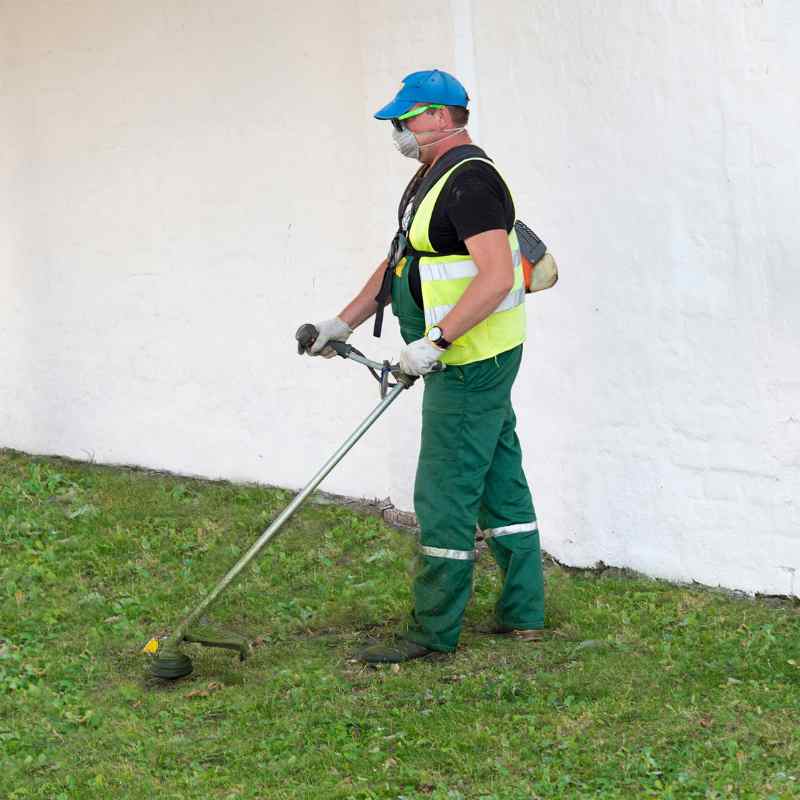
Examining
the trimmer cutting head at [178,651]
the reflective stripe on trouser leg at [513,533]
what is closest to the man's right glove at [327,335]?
the reflective stripe on trouser leg at [513,533]

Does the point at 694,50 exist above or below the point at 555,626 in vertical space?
above

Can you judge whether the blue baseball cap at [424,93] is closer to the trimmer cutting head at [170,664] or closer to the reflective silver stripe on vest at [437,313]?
the reflective silver stripe on vest at [437,313]

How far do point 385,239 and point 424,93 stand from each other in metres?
1.64

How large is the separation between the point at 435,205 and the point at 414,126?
30 centimetres

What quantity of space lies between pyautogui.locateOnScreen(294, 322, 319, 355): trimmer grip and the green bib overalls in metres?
0.29

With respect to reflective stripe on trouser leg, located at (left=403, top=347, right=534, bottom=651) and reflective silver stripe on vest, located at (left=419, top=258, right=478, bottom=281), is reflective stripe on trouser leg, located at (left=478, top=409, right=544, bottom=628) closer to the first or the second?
reflective stripe on trouser leg, located at (left=403, top=347, right=534, bottom=651)

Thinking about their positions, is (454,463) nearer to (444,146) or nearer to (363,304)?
(363,304)

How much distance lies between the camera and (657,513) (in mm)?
5645

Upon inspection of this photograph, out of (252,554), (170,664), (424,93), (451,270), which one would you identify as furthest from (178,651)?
(424,93)

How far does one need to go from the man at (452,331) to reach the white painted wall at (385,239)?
0.73 m

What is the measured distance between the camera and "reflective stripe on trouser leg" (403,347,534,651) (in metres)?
4.92

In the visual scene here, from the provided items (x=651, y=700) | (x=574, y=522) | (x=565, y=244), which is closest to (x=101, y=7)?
(x=565, y=244)

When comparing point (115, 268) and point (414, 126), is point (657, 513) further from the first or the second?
point (115, 268)

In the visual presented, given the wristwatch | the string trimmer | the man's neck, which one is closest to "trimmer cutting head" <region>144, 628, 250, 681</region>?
the string trimmer
